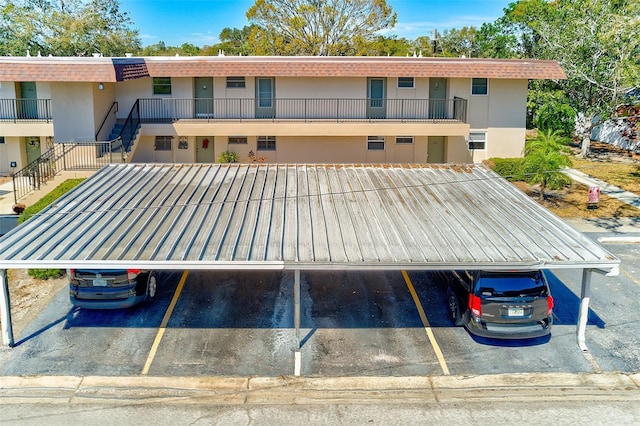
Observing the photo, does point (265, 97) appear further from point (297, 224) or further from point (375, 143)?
point (297, 224)

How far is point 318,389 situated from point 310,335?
6.80 ft

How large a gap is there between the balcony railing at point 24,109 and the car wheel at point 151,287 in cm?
1488

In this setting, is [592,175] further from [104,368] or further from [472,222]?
[104,368]

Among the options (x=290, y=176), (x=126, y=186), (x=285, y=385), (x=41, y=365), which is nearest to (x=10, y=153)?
(x=126, y=186)

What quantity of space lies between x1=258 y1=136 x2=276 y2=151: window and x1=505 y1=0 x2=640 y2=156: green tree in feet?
49.1

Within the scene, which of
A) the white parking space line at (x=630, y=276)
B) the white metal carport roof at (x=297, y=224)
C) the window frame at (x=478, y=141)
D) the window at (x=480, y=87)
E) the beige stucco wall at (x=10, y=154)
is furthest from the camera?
the beige stucco wall at (x=10, y=154)

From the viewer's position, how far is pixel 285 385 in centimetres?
1134

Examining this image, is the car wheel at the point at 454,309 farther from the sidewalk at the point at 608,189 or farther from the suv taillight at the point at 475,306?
the sidewalk at the point at 608,189

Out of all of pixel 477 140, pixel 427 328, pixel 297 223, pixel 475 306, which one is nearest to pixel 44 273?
pixel 297 223

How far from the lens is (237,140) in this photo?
27438 millimetres

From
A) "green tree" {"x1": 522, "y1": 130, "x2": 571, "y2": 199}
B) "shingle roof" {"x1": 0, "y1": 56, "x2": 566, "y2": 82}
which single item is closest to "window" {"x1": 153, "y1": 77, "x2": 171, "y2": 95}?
"shingle roof" {"x1": 0, "y1": 56, "x2": 566, "y2": 82}

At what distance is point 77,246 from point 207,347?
3.29 m

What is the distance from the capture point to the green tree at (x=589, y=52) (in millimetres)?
27719

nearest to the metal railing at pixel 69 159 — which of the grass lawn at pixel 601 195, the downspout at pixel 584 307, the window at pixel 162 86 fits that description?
the window at pixel 162 86
